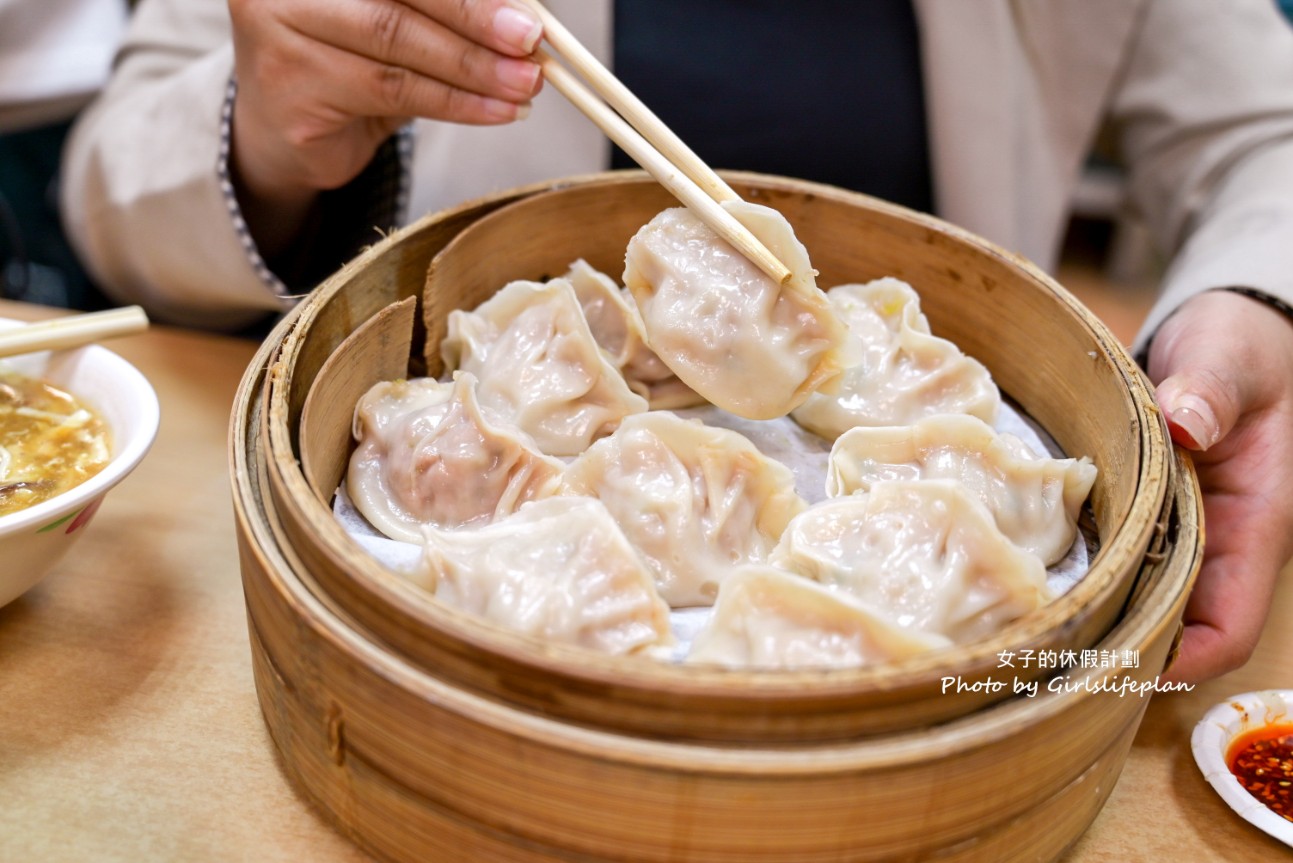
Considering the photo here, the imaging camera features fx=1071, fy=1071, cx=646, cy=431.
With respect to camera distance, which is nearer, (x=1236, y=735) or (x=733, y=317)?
(x=1236, y=735)


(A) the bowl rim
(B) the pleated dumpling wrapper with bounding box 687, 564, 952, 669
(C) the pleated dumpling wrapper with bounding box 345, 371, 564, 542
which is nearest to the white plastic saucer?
(B) the pleated dumpling wrapper with bounding box 687, 564, 952, 669

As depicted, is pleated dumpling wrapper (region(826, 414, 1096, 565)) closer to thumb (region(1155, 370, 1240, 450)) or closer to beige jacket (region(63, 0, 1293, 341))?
thumb (region(1155, 370, 1240, 450))

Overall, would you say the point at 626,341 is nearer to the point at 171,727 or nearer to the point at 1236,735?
the point at 171,727

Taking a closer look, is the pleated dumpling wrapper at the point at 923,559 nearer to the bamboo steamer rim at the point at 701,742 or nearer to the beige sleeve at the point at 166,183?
the bamboo steamer rim at the point at 701,742

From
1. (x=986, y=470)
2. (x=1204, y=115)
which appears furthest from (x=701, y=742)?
(x=1204, y=115)

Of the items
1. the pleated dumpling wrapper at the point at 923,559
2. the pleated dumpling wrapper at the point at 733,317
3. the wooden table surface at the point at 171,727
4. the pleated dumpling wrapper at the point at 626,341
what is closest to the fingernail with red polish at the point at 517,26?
the pleated dumpling wrapper at the point at 733,317

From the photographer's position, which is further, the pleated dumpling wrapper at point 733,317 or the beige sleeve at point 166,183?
the beige sleeve at point 166,183

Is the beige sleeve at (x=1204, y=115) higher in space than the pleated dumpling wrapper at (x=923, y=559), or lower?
higher
